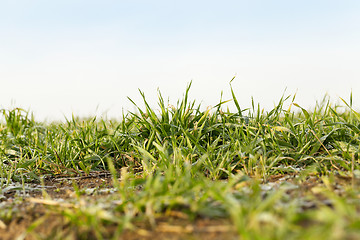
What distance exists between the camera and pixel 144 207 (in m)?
1.46

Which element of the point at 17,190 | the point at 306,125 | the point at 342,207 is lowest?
the point at 17,190

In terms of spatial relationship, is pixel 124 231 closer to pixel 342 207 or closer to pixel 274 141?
pixel 342 207

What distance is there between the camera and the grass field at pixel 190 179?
128cm

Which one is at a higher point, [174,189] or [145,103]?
[145,103]

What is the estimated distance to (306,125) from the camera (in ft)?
9.64

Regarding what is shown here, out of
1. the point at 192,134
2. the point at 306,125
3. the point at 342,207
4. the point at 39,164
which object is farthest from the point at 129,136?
the point at 342,207

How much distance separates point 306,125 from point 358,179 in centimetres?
109

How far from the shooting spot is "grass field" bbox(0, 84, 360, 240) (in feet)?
4.20

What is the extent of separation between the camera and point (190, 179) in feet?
5.67

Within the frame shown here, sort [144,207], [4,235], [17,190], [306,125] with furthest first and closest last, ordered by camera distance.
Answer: [306,125] < [17,190] < [4,235] < [144,207]

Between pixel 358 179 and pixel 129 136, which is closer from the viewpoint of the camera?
pixel 358 179

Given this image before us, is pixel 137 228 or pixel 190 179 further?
pixel 190 179

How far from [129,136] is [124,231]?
6.27ft

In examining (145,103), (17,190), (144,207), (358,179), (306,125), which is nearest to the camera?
(144,207)
